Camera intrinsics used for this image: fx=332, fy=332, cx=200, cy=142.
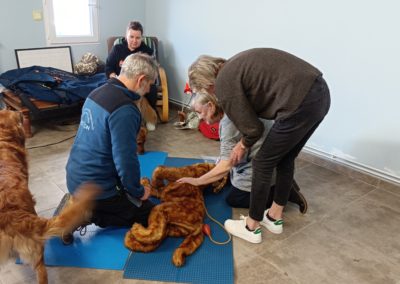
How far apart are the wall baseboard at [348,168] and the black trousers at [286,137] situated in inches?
46.5

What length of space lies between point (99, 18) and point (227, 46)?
5.90 ft

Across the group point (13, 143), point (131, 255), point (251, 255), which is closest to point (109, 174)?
point (131, 255)

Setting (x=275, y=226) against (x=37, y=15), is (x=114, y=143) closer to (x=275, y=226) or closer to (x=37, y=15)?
(x=275, y=226)

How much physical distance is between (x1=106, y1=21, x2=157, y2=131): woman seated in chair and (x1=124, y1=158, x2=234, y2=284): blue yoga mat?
74.4 inches

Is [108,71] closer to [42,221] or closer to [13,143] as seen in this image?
[13,143]

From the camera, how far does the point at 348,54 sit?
101 inches

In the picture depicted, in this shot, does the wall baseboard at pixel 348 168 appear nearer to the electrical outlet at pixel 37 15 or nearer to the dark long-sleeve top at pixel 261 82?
the dark long-sleeve top at pixel 261 82

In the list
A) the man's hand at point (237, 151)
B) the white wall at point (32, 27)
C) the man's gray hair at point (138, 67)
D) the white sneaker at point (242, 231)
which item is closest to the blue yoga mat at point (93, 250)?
the white sneaker at point (242, 231)

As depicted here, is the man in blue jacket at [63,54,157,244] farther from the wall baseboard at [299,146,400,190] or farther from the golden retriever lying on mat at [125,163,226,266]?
the wall baseboard at [299,146,400,190]

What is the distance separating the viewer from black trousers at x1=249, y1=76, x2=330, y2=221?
4.92ft

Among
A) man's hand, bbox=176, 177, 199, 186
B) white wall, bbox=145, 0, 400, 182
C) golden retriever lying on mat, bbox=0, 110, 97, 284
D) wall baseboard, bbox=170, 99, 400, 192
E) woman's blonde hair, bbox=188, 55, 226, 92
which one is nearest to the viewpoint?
golden retriever lying on mat, bbox=0, 110, 97, 284

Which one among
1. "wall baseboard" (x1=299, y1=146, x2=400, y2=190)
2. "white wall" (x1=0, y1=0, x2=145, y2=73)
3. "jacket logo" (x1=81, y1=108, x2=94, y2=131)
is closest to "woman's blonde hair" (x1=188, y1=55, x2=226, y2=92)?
"jacket logo" (x1=81, y1=108, x2=94, y2=131)

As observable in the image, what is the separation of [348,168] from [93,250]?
206 centimetres

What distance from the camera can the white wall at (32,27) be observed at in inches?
139
